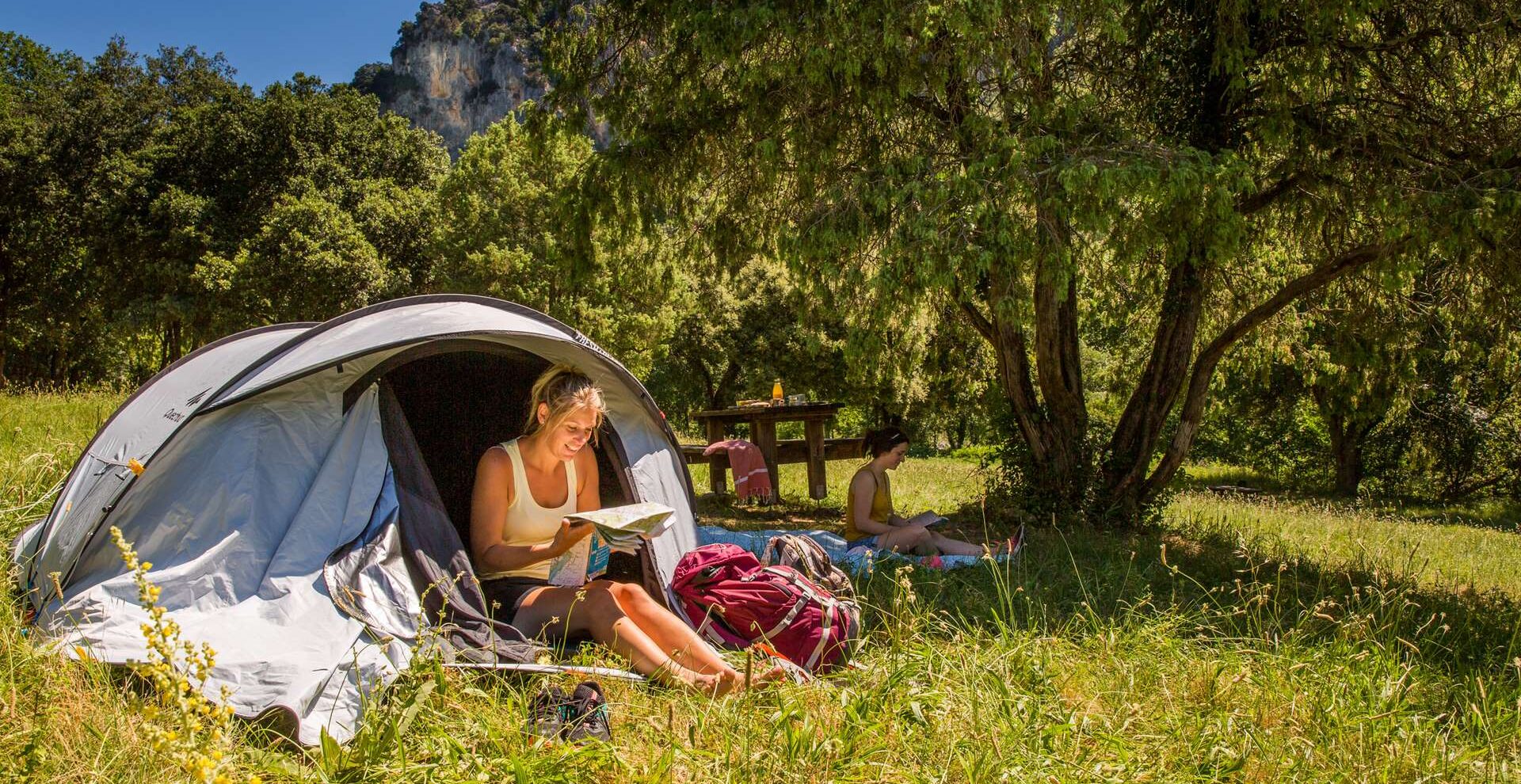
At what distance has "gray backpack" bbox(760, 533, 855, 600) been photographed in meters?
4.04

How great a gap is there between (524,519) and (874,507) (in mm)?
2800

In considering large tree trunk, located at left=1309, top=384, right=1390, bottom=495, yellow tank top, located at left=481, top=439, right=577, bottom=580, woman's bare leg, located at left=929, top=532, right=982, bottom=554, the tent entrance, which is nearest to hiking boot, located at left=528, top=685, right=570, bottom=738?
yellow tank top, located at left=481, top=439, right=577, bottom=580

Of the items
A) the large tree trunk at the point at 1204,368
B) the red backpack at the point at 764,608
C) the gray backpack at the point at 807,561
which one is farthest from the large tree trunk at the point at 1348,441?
the red backpack at the point at 764,608

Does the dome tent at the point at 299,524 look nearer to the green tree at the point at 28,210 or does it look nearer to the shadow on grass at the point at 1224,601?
the shadow on grass at the point at 1224,601

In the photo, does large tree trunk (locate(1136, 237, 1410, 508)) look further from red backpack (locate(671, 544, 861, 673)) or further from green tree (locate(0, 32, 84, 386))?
green tree (locate(0, 32, 84, 386))

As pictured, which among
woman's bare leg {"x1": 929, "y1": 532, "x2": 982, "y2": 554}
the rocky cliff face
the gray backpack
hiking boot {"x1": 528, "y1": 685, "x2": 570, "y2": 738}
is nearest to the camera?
hiking boot {"x1": 528, "y1": 685, "x2": 570, "y2": 738}

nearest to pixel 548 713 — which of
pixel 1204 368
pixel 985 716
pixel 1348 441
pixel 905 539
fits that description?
pixel 985 716

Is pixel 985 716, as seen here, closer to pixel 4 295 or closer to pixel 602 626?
pixel 602 626

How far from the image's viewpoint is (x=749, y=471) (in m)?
8.23

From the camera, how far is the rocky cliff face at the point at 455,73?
66938 millimetres

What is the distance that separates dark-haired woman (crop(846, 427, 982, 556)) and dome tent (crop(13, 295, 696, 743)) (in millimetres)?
1750

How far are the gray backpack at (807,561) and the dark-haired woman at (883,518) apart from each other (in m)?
1.62

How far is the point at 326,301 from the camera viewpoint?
60.6 ft

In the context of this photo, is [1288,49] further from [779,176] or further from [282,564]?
[282,564]
